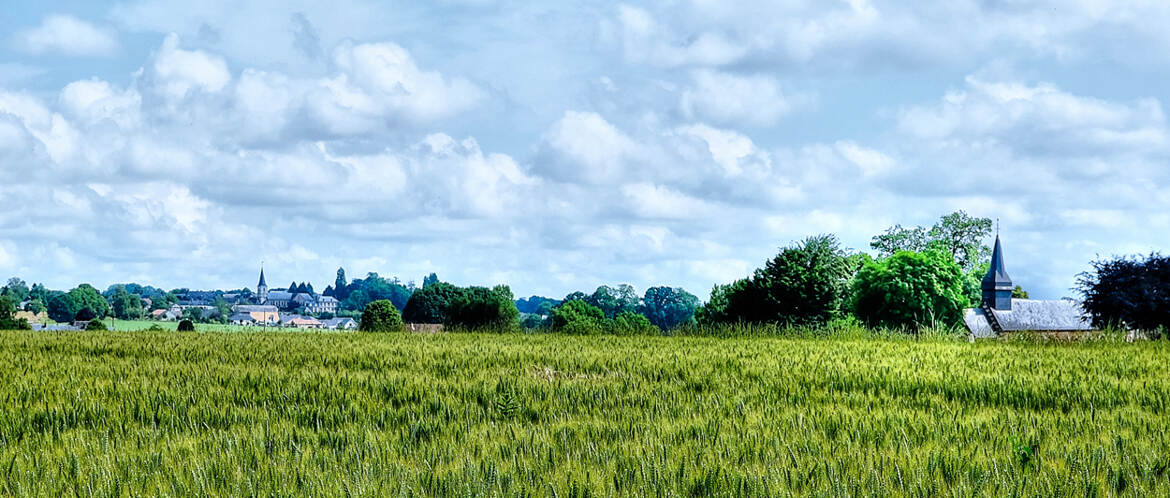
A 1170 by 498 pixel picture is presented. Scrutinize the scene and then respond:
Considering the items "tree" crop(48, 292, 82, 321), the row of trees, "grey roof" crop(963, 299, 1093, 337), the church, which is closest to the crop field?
the row of trees

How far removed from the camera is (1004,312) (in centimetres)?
7469

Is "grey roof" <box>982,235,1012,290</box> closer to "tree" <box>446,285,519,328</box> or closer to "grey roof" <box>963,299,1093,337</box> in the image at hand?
"grey roof" <box>963,299,1093,337</box>

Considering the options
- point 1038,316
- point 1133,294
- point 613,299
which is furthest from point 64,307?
point 1133,294

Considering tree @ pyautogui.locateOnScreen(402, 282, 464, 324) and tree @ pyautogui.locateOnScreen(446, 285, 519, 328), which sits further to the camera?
tree @ pyautogui.locateOnScreen(402, 282, 464, 324)

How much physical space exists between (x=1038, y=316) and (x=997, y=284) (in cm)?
928

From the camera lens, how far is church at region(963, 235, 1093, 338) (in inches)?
2849

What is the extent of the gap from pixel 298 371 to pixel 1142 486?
9560mm

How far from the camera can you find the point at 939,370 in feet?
40.3

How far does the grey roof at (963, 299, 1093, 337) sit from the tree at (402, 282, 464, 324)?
5471 centimetres

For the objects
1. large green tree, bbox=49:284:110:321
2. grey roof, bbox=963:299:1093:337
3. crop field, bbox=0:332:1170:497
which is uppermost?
large green tree, bbox=49:284:110:321

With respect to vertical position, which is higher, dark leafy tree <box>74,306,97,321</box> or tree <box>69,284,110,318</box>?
tree <box>69,284,110,318</box>

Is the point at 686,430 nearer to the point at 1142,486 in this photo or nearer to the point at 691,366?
the point at 1142,486

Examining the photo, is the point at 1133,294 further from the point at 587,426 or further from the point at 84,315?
the point at 84,315

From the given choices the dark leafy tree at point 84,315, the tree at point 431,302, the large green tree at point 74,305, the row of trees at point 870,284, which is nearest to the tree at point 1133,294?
the row of trees at point 870,284
